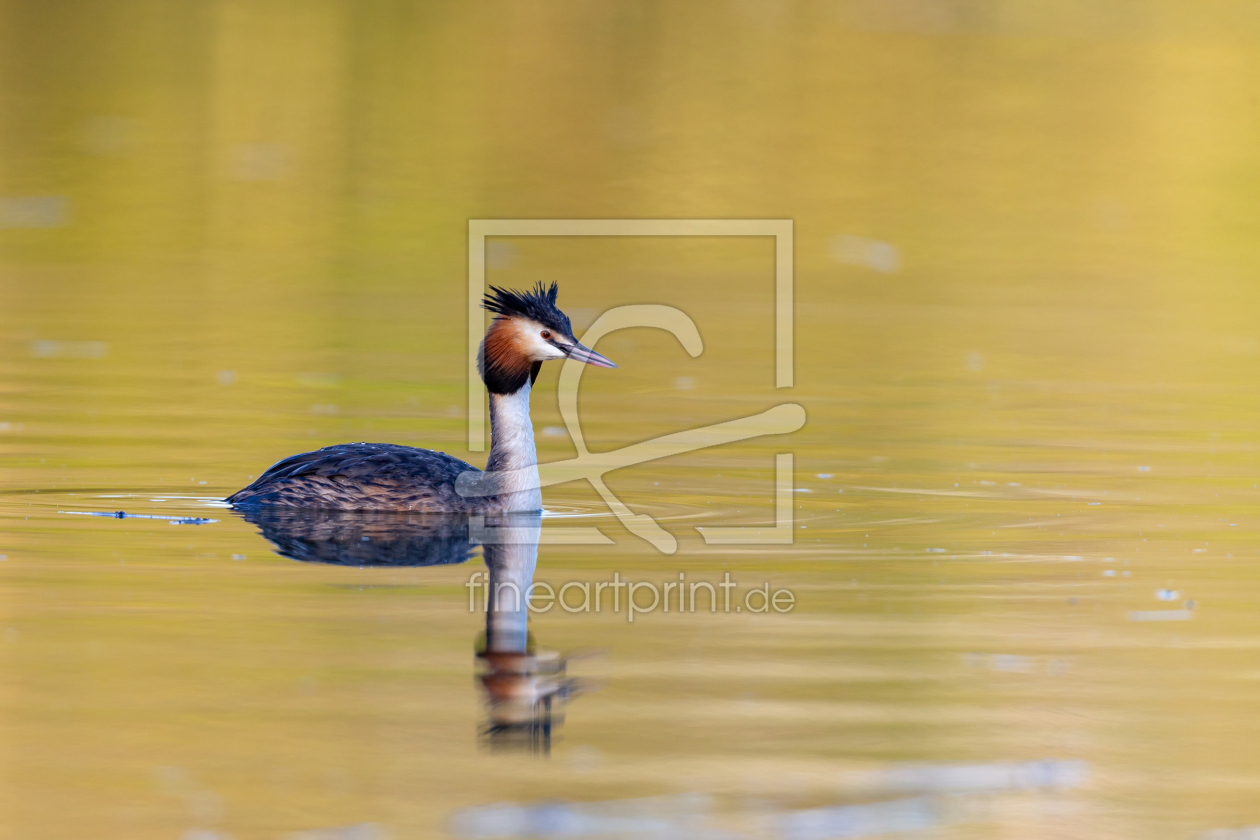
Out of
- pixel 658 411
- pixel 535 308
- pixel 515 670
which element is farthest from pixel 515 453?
pixel 515 670

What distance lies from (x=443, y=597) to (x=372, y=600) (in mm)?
297

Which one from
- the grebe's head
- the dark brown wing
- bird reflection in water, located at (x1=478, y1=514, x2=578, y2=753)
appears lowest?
bird reflection in water, located at (x1=478, y1=514, x2=578, y2=753)

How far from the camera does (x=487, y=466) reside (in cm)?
1009

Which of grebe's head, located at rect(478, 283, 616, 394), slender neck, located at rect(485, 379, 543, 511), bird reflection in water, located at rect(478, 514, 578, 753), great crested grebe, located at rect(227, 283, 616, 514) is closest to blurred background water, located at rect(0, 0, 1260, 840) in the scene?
bird reflection in water, located at rect(478, 514, 578, 753)

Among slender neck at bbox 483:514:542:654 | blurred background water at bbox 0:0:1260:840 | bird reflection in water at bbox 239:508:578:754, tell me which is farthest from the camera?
slender neck at bbox 483:514:542:654

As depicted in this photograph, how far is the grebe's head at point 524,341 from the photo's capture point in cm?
998

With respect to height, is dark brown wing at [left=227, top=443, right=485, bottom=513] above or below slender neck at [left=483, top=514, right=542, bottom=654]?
above

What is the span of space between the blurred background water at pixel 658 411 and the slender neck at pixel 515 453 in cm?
22

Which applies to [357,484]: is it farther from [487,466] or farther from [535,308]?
[535,308]

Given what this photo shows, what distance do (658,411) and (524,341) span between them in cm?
280

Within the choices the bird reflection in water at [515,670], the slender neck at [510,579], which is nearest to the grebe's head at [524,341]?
the slender neck at [510,579]

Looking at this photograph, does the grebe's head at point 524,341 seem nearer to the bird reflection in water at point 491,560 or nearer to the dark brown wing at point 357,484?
the dark brown wing at point 357,484

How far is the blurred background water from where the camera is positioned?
594cm

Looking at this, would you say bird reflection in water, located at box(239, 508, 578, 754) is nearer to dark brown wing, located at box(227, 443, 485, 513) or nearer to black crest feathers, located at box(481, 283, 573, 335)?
dark brown wing, located at box(227, 443, 485, 513)
